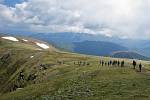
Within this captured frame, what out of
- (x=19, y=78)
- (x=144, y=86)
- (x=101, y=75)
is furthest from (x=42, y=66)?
(x=144, y=86)

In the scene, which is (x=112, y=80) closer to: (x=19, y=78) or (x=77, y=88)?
(x=77, y=88)

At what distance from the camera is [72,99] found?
6600cm

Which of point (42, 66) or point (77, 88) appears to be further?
point (42, 66)

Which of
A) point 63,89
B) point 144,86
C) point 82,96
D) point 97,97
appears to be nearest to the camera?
point 97,97

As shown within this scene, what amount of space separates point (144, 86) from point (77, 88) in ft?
50.4

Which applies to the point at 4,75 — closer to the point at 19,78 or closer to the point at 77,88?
the point at 19,78

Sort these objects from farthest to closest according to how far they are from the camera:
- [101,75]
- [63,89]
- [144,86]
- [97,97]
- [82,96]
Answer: [101,75]
[63,89]
[144,86]
[82,96]
[97,97]

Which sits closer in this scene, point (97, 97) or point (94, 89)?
point (97, 97)

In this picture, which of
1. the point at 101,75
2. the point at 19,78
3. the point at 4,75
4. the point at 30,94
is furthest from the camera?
the point at 4,75

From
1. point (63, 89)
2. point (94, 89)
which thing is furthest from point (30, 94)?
point (94, 89)

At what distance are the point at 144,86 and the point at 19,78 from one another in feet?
294

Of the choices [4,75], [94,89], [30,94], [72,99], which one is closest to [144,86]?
[94,89]

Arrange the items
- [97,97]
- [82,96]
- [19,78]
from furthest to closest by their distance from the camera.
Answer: [19,78]
[82,96]
[97,97]

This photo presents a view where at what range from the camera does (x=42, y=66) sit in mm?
157250
